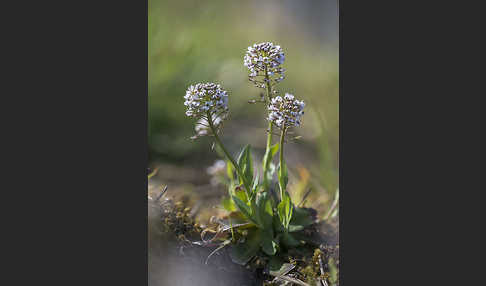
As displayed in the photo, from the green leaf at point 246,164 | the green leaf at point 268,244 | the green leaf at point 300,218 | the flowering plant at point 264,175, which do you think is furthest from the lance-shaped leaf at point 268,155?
the green leaf at point 268,244

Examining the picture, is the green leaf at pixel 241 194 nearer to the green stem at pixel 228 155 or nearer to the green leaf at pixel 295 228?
the green stem at pixel 228 155

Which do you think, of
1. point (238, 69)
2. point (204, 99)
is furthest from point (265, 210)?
point (238, 69)

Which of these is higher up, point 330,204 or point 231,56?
point 231,56

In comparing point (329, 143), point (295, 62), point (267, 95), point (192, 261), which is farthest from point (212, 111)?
point (329, 143)

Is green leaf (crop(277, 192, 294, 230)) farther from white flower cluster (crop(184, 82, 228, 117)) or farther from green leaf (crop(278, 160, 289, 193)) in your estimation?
white flower cluster (crop(184, 82, 228, 117))

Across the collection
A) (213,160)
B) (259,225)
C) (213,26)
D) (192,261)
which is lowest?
(192,261)

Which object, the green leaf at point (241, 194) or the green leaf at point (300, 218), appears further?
the green leaf at point (300, 218)

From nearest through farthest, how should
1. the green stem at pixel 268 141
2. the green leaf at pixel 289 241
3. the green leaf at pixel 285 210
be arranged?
the green stem at pixel 268 141 < the green leaf at pixel 285 210 < the green leaf at pixel 289 241

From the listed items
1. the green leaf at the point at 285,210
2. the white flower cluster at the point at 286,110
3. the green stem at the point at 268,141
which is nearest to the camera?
the white flower cluster at the point at 286,110

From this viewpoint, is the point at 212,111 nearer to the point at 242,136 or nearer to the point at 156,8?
the point at 156,8
